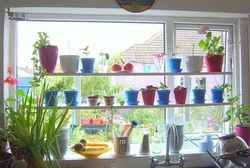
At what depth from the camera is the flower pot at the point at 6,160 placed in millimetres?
1424

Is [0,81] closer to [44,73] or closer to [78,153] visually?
[44,73]

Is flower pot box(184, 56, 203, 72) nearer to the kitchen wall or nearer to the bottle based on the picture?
the kitchen wall

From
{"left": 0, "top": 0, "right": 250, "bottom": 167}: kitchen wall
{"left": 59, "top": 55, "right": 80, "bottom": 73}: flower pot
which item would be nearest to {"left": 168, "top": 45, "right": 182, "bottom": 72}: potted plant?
{"left": 0, "top": 0, "right": 250, "bottom": 167}: kitchen wall

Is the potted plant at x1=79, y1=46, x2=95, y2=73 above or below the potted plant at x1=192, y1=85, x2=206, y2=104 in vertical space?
above

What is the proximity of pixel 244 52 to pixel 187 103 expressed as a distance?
0.68 m

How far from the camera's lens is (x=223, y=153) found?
5.51ft

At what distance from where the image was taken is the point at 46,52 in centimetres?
186

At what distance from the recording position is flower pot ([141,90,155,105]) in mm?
1992

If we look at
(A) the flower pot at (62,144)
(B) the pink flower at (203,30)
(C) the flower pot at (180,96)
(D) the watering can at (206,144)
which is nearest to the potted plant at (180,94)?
(C) the flower pot at (180,96)

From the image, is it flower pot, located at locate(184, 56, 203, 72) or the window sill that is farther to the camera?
flower pot, located at locate(184, 56, 203, 72)

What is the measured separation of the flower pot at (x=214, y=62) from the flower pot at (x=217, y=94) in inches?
6.4

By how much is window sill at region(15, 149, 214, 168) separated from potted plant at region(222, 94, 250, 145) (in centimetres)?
34

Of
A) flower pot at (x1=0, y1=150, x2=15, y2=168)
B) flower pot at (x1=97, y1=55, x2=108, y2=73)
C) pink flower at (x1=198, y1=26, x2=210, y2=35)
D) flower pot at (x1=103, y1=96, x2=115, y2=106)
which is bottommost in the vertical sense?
flower pot at (x1=0, y1=150, x2=15, y2=168)

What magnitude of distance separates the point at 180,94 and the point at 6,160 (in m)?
1.30
